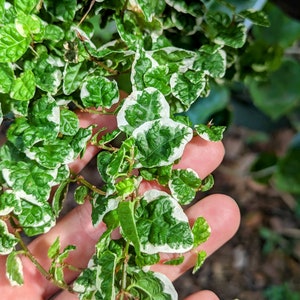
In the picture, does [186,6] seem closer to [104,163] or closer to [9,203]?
[104,163]

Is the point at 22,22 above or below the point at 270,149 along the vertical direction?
above

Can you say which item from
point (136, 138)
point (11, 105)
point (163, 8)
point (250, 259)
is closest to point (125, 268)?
point (136, 138)

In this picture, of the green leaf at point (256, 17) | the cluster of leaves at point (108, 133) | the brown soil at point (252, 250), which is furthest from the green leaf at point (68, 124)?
the brown soil at point (252, 250)

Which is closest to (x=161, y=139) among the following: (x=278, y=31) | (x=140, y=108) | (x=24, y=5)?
(x=140, y=108)

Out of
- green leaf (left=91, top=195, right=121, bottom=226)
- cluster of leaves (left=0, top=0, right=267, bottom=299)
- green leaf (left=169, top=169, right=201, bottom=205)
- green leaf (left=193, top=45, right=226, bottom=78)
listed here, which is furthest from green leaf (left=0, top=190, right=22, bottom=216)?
green leaf (left=193, top=45, right=226, bottom=78)

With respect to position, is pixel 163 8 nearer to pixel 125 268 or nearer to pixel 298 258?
pixel 125 268

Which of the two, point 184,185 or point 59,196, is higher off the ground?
point 184,185
